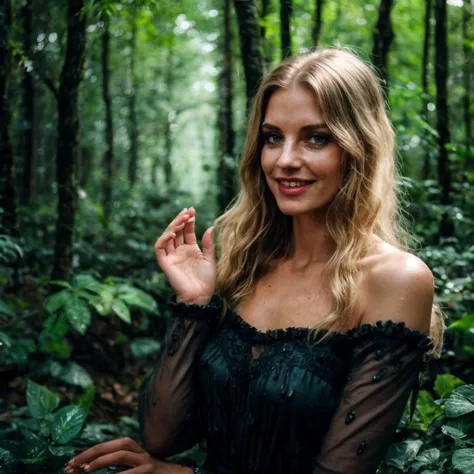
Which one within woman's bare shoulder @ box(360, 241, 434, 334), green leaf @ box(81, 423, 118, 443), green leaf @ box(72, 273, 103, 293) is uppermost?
woman's bare shoulder @ box(360, 241, 434, 334)

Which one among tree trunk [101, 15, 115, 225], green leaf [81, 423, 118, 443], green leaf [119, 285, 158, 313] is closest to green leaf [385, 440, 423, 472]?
green leaf [81, 423, 118, 443]

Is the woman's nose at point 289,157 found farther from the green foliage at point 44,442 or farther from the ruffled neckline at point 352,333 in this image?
the green foliage at point 44,442

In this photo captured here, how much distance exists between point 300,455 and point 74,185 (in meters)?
2.84

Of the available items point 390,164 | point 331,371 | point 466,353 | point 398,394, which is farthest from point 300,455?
point 466,353

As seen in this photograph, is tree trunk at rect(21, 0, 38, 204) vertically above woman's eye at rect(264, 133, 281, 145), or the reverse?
tree trunk at rect(21, 0, 38, 204)

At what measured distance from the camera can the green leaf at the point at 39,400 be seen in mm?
2814

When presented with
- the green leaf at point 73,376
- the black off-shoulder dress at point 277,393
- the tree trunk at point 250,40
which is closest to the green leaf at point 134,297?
the green leaf at point 73,376

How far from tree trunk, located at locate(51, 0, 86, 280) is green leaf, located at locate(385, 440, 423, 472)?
8.93 ft

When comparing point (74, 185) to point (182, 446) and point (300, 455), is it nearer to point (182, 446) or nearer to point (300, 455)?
point (182, 446)

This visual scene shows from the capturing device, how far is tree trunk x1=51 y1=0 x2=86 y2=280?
13.3ft

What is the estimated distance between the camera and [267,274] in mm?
2715

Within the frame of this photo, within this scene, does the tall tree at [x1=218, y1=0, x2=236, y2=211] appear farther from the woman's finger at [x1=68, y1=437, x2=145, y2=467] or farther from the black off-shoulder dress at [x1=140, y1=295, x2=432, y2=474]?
the woman's finger at [x1=68, y1=437, x2=145, y2=467]

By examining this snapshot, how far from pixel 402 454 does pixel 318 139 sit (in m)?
1.29

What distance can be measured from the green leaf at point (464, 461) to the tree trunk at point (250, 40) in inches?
101
